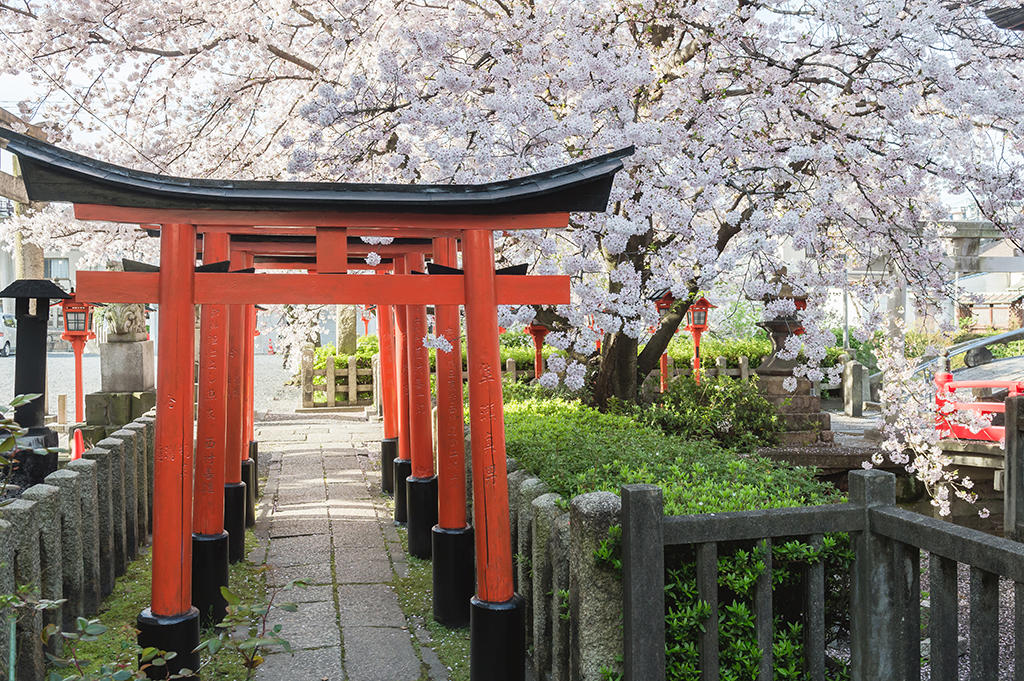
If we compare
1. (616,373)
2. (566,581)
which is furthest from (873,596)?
(616,373)

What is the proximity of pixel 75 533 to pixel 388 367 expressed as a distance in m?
5.73

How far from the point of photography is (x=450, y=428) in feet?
18.3

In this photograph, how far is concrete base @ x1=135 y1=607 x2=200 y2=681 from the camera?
4.23 meters

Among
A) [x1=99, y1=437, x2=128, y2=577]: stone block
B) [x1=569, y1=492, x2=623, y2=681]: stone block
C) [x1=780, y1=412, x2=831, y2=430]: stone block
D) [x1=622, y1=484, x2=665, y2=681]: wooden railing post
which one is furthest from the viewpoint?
[x1=780, y1=412, x2=831, y2=430]: stone block

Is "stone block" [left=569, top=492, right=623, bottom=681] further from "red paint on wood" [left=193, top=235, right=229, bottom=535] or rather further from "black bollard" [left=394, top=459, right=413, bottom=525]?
"black bollard" [left=394, top=459, right=413, bottom=525]

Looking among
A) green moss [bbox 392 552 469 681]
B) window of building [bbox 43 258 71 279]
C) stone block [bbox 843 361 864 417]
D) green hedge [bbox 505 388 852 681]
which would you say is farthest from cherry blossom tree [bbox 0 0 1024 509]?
window of building [bbox 43 258 71 279]

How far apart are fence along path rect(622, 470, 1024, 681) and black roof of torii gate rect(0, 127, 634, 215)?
1.75m

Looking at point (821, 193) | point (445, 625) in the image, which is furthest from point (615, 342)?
point (445, 625)

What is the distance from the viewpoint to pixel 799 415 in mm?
10109

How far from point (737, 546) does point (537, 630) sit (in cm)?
142

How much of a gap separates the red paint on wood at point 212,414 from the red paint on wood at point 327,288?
1433mm

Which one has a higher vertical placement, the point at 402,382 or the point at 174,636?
the point at 402,382

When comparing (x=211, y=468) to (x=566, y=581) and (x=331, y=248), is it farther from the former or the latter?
(x=566, y=581)

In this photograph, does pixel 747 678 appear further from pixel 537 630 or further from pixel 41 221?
pixel 41 221
